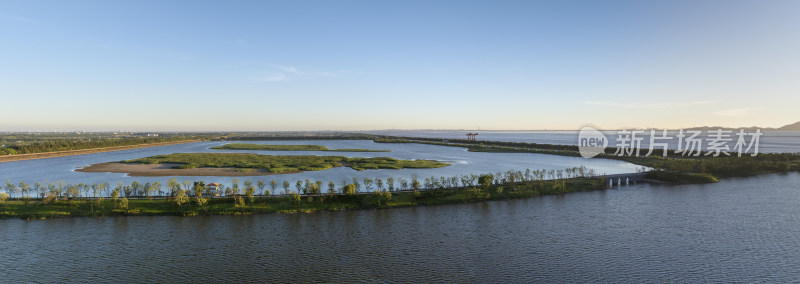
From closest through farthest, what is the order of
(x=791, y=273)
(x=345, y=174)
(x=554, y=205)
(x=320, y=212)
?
(x=791, y=273) < (x=320, y=212) < (x=554, y=205) < (x=345, y=174)

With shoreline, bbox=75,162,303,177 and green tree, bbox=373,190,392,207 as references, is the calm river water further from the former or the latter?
shoreline, bbox=75,162,303,177

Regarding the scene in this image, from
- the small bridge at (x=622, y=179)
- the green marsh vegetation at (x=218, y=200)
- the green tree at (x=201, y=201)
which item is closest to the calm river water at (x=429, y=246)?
the green marsh vegetation at (x=218, y=200)

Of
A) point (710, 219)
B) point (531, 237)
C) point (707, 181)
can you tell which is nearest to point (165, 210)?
point (531, 237)

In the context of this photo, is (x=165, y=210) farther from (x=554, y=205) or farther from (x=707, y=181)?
(x=707, y=181)

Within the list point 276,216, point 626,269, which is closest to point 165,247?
point 276,216

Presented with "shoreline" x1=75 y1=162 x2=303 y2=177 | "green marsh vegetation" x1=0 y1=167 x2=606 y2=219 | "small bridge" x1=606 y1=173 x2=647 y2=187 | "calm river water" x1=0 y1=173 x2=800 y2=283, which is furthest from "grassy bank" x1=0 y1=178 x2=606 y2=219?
"shoreline" x1=75 y1=162 x2=303 y2=177

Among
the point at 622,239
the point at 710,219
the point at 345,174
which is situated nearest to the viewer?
the point at 622,239

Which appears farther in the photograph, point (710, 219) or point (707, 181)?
point (707, 181)
